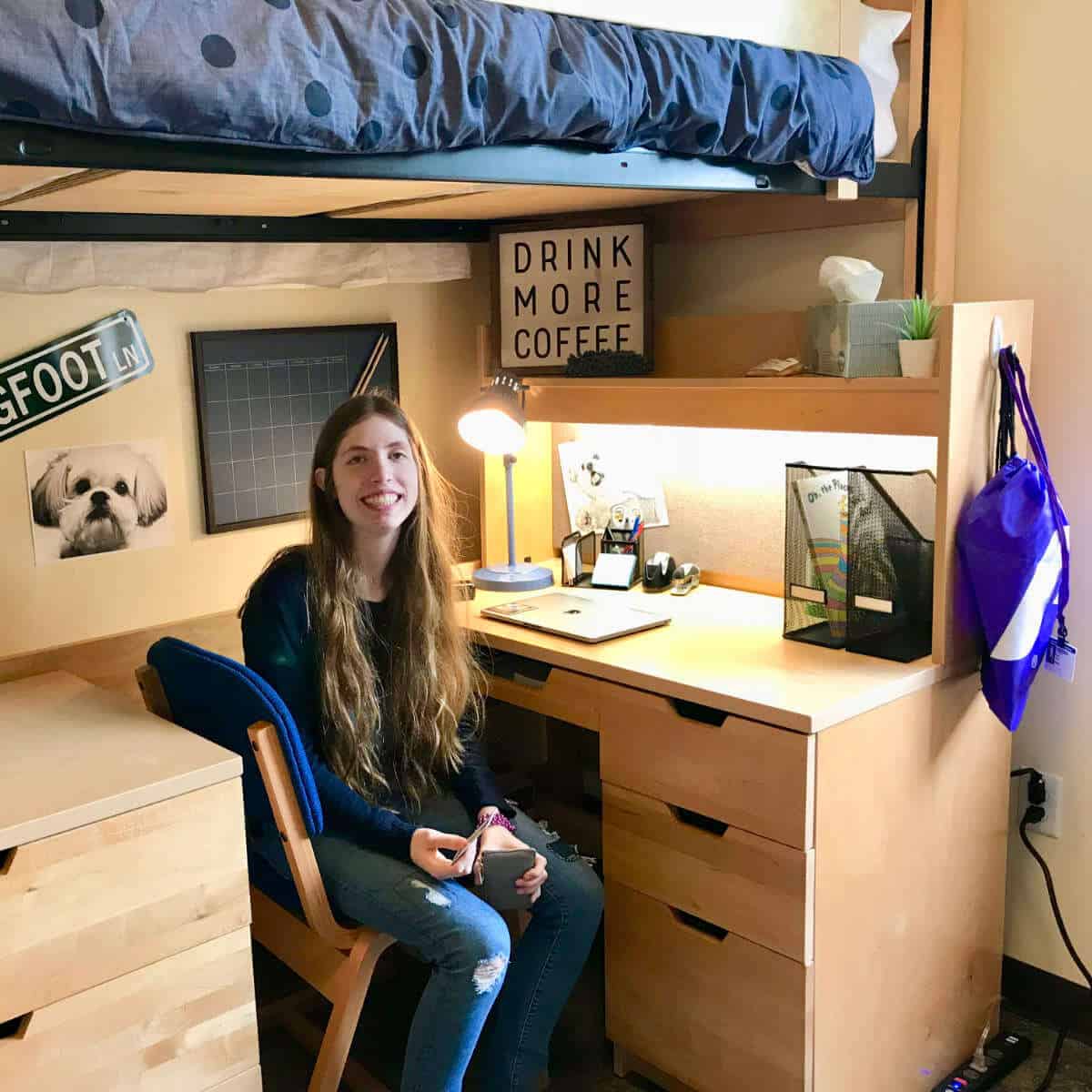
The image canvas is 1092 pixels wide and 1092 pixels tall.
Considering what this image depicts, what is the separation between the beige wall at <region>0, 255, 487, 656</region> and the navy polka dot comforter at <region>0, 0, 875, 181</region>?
102cm

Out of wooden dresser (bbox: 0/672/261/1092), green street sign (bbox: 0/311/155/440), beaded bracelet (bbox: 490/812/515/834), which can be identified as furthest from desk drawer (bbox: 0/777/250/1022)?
green street sign (bbox: 0/311/155/440)

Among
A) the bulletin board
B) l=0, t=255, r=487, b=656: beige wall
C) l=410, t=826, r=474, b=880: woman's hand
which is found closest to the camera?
l=410, t=826, r=474, b=880: woman's hand

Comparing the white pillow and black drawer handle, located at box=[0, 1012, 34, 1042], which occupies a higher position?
the white pillow

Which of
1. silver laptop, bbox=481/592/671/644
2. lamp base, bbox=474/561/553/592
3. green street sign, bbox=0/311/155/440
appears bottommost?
silver laptop, bbox=481/592/671/644

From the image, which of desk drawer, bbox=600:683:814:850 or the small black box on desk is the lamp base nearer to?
the small black box on desk

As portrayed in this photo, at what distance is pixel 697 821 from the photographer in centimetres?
207

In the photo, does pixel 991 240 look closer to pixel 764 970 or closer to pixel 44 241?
pixel 764 970

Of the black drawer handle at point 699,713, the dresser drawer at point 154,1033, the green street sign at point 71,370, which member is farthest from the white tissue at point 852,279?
the dresser drawer at point 154,1033

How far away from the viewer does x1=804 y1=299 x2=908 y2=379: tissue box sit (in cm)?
203

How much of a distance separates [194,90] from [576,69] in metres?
0.53

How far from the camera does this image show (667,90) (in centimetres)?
169

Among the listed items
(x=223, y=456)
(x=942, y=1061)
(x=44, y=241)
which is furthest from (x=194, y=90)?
(x=942, y=1061)

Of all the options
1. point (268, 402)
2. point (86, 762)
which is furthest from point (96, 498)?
point (86, 762)

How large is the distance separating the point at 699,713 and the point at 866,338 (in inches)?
27.1
